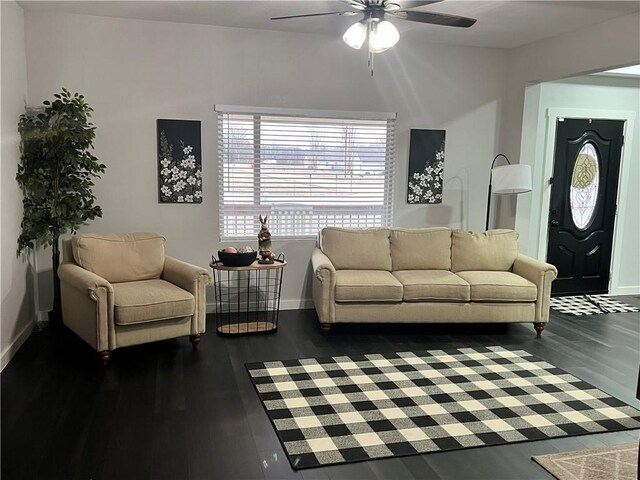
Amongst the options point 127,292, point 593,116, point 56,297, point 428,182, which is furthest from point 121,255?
point 593,116

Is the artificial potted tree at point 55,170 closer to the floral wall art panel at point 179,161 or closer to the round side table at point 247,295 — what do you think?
the floral wall art panel at point 179,161

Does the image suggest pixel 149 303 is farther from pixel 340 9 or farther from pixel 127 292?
pixel 340 9

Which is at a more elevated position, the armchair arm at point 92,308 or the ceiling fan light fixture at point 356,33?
the ceiling fan light fixture at point 356,33

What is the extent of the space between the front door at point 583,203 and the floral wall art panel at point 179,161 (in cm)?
389

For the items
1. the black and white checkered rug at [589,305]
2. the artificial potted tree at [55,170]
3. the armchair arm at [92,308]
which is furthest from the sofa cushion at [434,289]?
the artificial potted tree at [55,170]

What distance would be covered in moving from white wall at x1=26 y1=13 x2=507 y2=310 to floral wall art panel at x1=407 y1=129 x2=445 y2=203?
83 mm

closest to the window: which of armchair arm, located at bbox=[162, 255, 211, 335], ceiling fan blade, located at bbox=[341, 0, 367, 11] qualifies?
armchair arm, located at bbox=[162, 255, 211, 335]

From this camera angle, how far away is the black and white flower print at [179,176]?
4.83 metres

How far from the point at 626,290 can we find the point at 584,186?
4.54ft

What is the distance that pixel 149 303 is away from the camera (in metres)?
3.79

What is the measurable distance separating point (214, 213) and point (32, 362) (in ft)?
6.53

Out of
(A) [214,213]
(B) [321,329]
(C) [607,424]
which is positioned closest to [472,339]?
(B) [321,329]

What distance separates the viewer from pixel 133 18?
15.1 ft

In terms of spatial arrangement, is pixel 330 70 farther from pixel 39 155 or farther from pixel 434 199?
pixel 39 155
